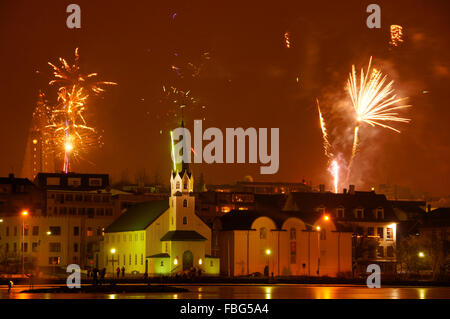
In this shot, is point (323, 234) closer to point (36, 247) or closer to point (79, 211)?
point (36, 247)

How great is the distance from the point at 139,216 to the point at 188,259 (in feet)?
59.8

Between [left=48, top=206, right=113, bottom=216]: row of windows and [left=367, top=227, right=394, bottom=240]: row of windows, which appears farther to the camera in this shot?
[left=48, top=206, right=113, bottom=216]: row of windows

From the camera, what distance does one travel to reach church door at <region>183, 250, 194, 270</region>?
135750 millimetres

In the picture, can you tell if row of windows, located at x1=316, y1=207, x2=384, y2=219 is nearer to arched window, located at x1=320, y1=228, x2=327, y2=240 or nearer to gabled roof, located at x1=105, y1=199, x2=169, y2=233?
arched window, located at x1=320, y1=228, x2=327, y2=240

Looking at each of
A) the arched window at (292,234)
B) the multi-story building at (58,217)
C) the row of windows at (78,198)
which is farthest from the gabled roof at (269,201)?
the arched window at (292,234)

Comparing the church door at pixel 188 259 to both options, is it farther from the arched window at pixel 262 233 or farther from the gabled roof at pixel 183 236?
the arched window at pixel 262 233

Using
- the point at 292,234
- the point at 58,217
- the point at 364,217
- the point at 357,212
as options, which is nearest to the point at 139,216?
the point at 58,217

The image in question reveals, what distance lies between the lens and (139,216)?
497 ft

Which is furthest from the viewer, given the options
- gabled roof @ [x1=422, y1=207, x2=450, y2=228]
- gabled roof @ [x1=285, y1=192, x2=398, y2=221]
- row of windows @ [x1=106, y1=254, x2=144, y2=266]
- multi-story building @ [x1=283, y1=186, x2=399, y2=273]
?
gabled roof @ [x1=422, y1=207, x2=450, y2=228]

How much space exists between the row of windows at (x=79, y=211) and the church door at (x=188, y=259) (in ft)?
128

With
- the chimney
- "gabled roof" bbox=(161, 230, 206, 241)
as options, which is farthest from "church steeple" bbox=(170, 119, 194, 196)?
the chimney

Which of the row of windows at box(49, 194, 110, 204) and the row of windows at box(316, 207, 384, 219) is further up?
the row of windows at box(49, 194, 110, 204)
